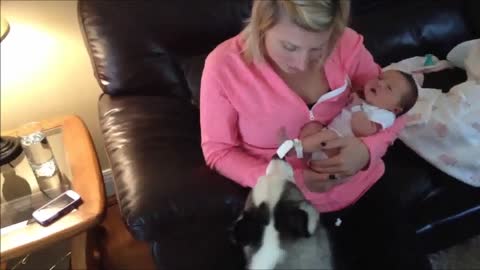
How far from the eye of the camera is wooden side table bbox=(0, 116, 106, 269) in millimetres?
1213

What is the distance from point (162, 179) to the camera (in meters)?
1.20

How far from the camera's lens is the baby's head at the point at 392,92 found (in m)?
1.26

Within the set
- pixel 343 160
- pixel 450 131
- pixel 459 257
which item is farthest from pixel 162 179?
pixel 459 257

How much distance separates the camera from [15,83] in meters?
1.69

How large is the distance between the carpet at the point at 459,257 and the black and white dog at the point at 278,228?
0.79 m

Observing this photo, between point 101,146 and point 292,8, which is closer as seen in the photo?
point 292,8

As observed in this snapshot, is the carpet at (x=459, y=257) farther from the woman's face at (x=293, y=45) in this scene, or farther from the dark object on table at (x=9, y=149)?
the dark object on table at (x=9, y=149)

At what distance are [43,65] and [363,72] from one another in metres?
1.10

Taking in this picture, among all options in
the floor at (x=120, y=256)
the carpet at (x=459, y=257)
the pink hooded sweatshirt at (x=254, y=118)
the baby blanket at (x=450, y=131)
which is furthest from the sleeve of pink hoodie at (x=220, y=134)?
the carpet at (x=459, y=257)

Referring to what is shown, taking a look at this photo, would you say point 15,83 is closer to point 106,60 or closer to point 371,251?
point 106,60

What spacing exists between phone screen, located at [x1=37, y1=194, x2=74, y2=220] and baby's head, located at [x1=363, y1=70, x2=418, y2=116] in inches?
33.0

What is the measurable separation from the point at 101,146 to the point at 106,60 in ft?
1.77

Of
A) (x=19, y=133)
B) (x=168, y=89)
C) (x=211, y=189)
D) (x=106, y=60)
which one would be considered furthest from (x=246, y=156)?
(x=19, y=133)

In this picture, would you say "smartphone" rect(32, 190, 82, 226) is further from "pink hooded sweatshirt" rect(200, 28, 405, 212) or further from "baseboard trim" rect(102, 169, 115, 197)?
"baseboard trim" rect(102, 169, 115, 197)
